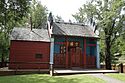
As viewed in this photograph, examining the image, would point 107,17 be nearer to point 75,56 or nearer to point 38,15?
point 75,56

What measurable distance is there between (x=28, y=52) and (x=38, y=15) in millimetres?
20255

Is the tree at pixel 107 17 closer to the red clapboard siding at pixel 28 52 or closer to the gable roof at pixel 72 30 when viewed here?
the gable roof at pixel 72 30

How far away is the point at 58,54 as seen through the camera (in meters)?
22.1

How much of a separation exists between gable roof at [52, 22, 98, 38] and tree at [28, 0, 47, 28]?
15.1m

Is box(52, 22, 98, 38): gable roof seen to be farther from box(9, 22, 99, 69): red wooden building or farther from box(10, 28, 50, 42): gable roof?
box(10, 28, 50, 42): gable roof

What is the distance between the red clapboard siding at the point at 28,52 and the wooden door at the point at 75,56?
302 centimetres

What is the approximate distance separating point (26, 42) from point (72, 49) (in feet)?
19.0

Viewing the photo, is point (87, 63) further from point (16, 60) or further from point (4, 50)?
point (4, 50)

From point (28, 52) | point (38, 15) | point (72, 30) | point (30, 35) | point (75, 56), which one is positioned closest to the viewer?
point (28, 52)

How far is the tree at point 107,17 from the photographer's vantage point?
25.7 m

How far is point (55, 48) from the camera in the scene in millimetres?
22406

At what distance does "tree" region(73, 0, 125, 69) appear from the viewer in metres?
25.7

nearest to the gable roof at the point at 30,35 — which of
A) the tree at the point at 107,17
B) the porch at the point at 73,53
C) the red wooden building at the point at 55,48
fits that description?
the red wooden building at the point at 55,48

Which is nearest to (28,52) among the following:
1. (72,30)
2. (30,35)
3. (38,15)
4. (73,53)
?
(30,35)
